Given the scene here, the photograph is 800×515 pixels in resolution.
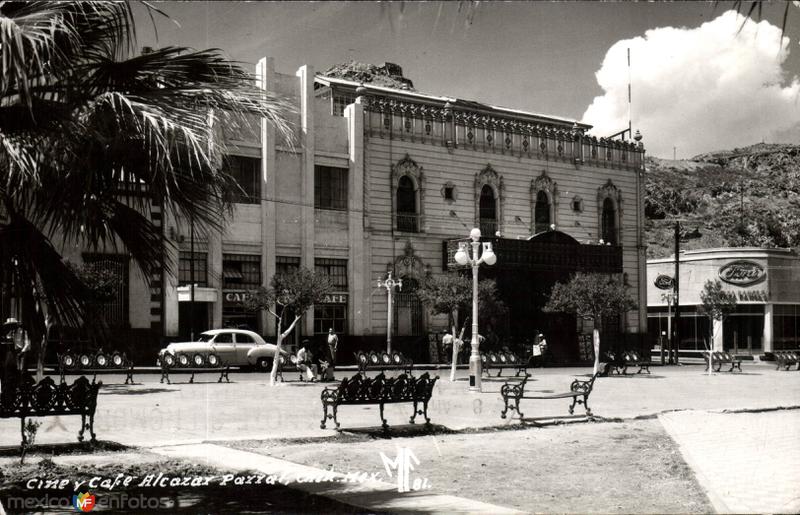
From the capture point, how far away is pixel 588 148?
1879 inches

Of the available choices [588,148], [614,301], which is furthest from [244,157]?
[588,148]

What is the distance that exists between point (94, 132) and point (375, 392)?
7392 mm

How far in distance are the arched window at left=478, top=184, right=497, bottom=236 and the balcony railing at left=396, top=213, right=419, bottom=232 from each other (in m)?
3.57

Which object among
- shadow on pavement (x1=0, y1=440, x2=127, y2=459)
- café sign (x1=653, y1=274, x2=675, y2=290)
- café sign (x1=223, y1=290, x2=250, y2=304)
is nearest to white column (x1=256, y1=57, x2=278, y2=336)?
café sign (x1=223, y1=290, x2=250, y2=304)

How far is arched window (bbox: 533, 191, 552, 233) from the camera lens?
151 feet

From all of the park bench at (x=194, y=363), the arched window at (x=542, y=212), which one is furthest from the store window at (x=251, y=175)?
the arched window at (x=542, y=212)

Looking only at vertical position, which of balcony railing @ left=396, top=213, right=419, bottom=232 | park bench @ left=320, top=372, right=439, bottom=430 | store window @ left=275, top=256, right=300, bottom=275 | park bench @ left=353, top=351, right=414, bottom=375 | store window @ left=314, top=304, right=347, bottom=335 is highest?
balcony railing @ left=396, top=213, right=419, bottom=232

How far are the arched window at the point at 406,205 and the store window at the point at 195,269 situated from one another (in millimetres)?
9365

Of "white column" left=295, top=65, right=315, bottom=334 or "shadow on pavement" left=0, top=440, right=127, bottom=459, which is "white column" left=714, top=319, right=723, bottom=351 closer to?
"white column" left=295, top=65, right=315, bottom=334

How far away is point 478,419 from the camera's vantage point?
15.8 metres

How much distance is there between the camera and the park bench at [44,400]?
10.3m

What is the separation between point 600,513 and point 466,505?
1179 mm

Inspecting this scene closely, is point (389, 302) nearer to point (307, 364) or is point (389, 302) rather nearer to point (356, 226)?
point (356, 226)

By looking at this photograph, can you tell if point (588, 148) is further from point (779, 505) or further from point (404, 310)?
point (779, 505)
